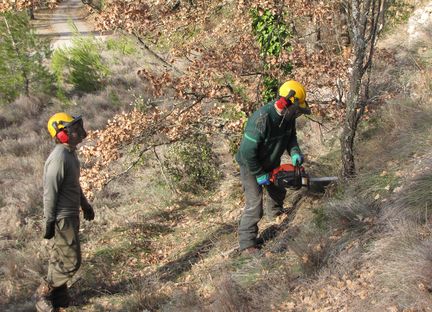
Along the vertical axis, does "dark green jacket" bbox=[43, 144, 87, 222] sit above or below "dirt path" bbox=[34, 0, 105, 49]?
below

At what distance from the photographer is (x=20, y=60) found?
16.8m

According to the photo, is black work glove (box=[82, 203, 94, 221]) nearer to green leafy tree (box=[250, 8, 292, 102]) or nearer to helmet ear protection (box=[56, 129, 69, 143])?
helmet ear protection (box=[56, 129, 69, 143])

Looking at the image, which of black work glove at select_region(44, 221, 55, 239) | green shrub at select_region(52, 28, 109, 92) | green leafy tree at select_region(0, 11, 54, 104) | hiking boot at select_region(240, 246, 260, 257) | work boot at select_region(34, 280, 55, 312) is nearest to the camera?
black work glove at select_region(44, 221, 55, 239)

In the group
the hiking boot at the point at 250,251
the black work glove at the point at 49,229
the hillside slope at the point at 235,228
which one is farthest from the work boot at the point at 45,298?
the hiking boot at the point at 250,251

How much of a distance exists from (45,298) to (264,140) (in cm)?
298

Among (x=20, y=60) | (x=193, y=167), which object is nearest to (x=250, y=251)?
(x=193, y=167)

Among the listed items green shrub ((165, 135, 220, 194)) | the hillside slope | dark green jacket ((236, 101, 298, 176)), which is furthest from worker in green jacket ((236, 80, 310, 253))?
green shrub ((165, 135, 220, 194))

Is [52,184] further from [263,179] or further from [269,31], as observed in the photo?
[269,31]

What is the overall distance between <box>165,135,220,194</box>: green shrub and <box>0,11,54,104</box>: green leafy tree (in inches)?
407

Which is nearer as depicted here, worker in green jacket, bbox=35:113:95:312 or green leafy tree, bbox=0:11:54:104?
worker in green jacket, bbox=35:113:95:312

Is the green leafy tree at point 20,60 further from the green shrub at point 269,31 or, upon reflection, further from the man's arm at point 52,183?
the man's arm at point 52,183

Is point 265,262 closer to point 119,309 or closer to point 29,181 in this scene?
point 119,309

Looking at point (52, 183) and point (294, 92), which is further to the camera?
point (294, 92)

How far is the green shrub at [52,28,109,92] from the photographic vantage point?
18250 millimetres
